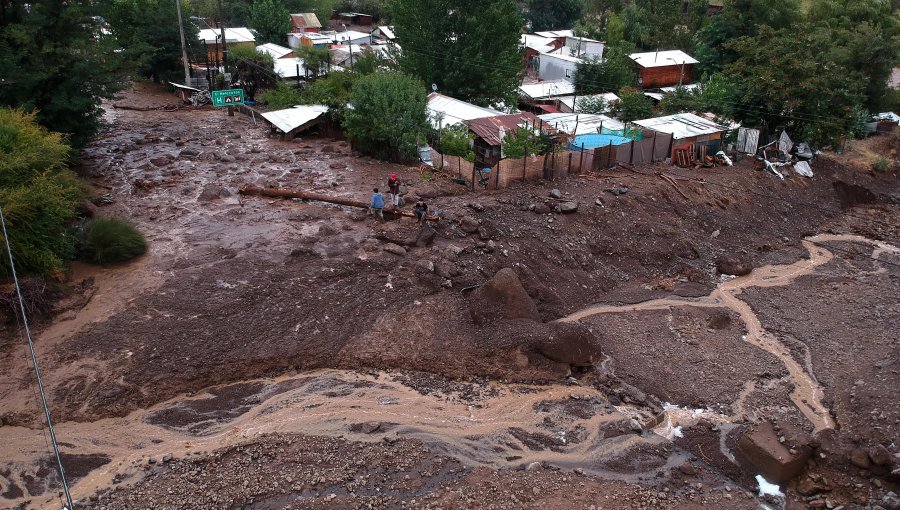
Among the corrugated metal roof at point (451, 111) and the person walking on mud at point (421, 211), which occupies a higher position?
the corrugated metal roof at point (451, 111)

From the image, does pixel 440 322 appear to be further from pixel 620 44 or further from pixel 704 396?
pixel 620 44

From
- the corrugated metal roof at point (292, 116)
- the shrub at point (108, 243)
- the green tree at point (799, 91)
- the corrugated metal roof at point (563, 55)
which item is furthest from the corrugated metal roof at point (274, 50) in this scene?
the green tree at point (799, 91)

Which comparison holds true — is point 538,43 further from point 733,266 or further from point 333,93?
point 733,266

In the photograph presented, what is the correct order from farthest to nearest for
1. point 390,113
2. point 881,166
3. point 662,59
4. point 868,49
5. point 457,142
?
1. point 662,59
2. point 868,49
3. point 881,166
4. point 390,113
5. point 457,142

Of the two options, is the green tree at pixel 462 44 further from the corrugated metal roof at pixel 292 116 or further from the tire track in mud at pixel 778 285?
the tire track in mud at pixel 778 285

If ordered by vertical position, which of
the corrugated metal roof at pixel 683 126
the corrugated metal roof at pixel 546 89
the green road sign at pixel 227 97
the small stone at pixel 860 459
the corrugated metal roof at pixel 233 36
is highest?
the corrugated metal roof at pixel 233 36

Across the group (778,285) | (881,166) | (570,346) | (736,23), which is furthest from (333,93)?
(736,23)
